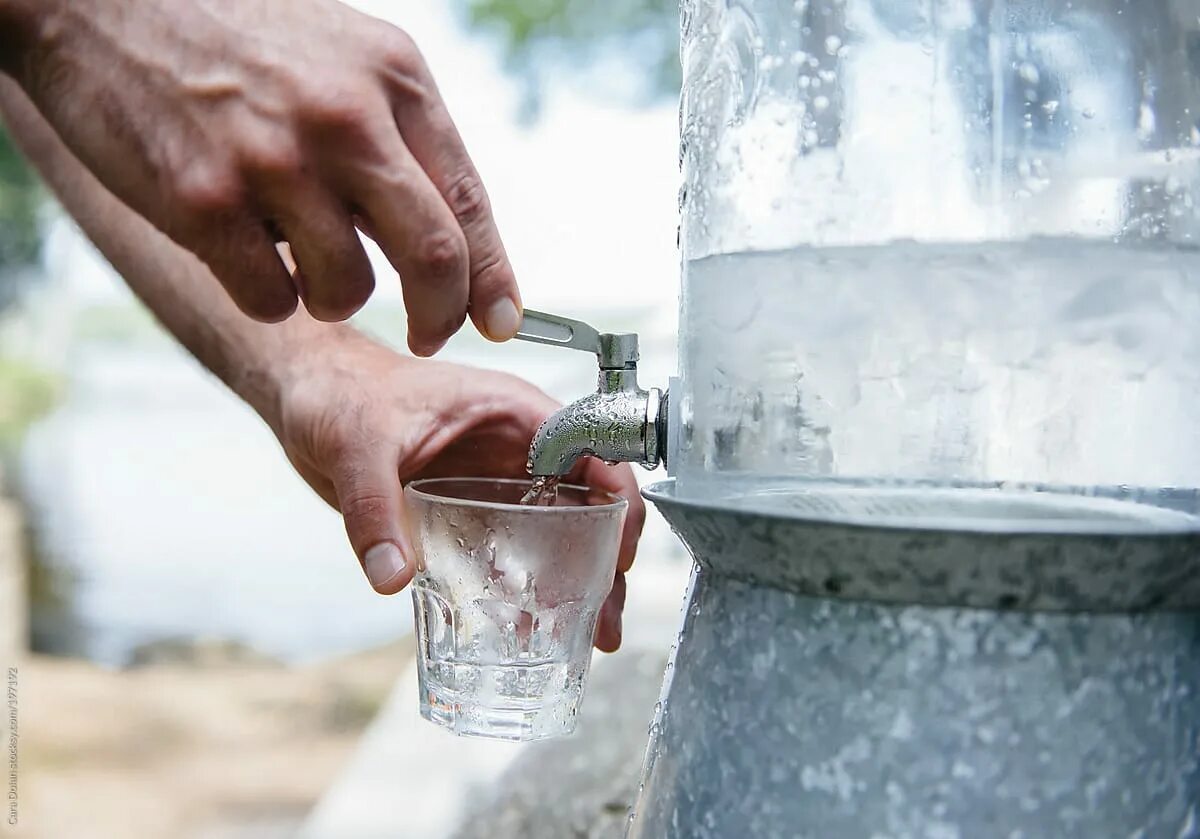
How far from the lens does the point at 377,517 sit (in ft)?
2.33

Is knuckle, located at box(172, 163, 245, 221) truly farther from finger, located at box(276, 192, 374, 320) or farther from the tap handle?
the tap handle

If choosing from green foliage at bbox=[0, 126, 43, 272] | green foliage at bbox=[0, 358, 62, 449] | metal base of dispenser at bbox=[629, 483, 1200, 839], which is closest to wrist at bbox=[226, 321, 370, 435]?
metal base of dispenser at bbox=[629, 483, 1200, 839]

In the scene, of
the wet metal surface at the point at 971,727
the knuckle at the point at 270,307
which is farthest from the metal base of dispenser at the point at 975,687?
the knuckle at the point at 270,307

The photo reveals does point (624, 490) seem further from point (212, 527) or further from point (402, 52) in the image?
point (212, 527)

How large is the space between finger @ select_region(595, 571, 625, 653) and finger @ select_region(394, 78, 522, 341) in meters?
0.25

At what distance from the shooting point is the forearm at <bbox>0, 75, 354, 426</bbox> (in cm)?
89

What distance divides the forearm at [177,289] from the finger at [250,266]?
334mm

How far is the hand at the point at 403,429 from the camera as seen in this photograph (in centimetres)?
75

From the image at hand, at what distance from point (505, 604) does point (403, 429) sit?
0.63ft

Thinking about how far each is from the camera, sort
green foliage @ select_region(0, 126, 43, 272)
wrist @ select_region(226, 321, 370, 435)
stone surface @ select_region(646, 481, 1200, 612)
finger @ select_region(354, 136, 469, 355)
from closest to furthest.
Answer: stone surface @ select_region(646, 481, 1200, 612)
finger @ select_region(354, 136, 469, 355)
wrist @ select_region(226, 321, 370, 435)
green foliage @ select_region(0, 126, 43, 272)

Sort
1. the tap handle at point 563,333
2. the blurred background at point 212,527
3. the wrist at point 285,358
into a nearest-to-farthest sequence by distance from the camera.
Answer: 1. the tap handle at point 563,333
2. the wrist at point 285,358
3. the blurred background at point 212,527

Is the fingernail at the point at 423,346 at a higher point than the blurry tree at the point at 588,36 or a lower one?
lower

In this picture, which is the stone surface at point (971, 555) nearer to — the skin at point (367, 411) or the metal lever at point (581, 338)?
the metal lever at point (581, 338)

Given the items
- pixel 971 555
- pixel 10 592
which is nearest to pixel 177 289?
pixel 971 555
